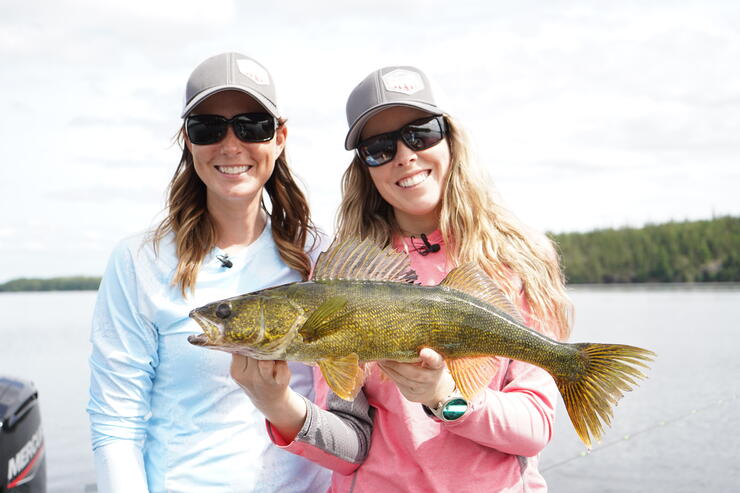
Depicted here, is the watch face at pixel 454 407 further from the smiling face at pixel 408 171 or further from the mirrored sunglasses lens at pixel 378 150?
the mirrored sunglasses lens at pixel 378 150

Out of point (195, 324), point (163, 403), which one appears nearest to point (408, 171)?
point (195, 324)

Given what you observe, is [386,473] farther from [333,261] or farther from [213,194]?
[213,194]

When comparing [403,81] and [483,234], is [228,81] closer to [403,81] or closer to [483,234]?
[403,81]

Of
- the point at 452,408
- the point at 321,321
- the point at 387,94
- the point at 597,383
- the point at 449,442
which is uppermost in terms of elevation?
the point at 387,94

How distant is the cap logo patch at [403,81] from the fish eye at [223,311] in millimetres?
1546

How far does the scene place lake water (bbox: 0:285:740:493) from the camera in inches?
430

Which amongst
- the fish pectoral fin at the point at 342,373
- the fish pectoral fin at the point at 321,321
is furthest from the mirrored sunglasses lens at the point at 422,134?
the fish pectoral fin at the point at 342,373

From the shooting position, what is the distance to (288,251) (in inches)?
156

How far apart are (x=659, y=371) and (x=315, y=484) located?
60.6ft

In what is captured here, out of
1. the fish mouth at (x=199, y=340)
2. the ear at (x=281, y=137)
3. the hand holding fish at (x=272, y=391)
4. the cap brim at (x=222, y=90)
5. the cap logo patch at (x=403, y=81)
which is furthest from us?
the ear at (x=281, y=137)

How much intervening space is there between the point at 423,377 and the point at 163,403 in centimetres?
145

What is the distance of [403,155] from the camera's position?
3.78 metres

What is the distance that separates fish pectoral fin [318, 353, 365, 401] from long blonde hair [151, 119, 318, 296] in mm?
937

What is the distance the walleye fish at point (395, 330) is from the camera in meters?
3.03
